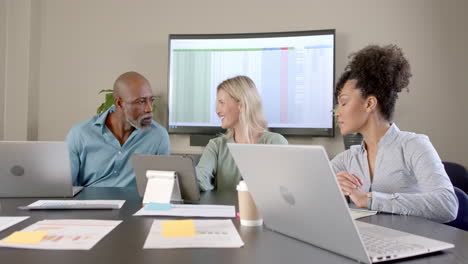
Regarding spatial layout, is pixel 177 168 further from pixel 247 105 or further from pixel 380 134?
pixel 247 105

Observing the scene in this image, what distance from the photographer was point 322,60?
318 centimetres

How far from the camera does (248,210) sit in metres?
1.20

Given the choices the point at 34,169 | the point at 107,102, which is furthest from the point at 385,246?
the point at 107,102

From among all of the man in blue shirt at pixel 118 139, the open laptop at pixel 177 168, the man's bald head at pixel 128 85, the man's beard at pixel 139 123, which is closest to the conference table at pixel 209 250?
the open laptop at pixel 177 168

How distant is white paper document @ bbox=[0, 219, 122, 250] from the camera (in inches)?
37.7

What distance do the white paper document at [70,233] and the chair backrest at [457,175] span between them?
2453mm

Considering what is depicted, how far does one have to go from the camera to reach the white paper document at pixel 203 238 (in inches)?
38.5

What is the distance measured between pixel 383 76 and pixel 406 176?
42 cm

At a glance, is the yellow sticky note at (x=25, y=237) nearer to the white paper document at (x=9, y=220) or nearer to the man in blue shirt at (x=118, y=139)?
the white paper document at (x=9, y=220)

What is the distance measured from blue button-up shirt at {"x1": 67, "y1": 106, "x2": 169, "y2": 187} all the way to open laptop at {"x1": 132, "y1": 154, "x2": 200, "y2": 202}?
2.45ft

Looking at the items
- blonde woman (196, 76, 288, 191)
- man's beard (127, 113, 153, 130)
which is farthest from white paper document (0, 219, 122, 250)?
man's beard (127, 113, 153, 130)

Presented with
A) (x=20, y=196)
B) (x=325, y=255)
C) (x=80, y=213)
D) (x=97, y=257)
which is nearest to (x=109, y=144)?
(x=20, y=196)

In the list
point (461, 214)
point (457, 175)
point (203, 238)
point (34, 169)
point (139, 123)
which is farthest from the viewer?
point (457, 175)

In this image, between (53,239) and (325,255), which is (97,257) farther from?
(325,255)
